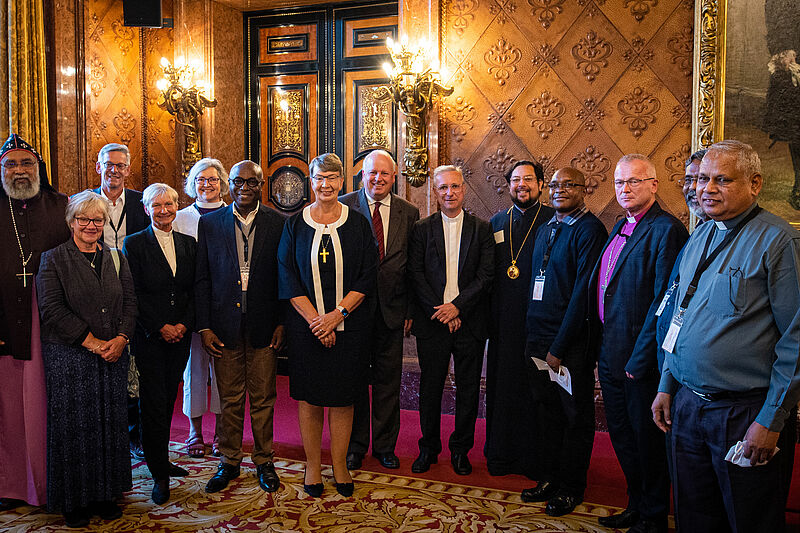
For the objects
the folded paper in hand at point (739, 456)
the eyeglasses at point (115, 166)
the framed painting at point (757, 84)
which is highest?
the framed painting at point (757, 84)

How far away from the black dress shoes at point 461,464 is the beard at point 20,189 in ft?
9.41

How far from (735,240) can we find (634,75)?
10.2 feet

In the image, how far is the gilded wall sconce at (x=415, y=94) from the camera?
543 cm

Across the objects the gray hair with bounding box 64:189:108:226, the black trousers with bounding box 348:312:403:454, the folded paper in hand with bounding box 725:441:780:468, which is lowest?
the black trousers with bounding box 348:312:403:454

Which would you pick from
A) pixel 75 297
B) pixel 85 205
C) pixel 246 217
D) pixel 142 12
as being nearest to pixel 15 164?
pixel 85 205

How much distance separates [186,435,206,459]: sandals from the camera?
4367 millimetres

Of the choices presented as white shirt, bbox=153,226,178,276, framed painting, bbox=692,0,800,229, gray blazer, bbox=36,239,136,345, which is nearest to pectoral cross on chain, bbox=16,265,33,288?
gray blazer, bbox=36,239,136,345

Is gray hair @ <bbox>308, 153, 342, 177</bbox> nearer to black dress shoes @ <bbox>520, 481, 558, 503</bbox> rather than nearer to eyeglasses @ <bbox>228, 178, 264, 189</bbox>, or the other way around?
eyeglasses @ <bbox>228, 178, 264, 189</bbox>

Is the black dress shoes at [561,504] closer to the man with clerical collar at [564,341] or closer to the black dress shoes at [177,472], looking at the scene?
the man with clerical collar at [564,341]

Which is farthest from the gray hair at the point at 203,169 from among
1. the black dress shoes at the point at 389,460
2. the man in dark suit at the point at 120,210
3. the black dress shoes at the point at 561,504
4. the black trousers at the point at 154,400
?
the black dress shoes at the point at 561,504

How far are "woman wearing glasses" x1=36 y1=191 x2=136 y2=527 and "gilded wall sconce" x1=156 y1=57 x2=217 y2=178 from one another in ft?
10.6

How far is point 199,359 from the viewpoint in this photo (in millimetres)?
4348

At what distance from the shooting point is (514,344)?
400 centimetres

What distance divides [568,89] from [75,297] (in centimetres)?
393
